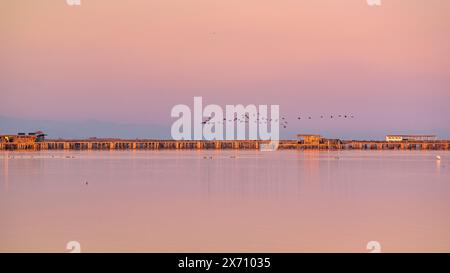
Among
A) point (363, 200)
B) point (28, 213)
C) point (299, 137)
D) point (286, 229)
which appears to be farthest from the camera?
point (299, 137)

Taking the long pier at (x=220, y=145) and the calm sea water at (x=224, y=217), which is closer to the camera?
the calm sea water at (x=224, y=217)

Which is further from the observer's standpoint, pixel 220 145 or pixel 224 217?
pixel 220 145

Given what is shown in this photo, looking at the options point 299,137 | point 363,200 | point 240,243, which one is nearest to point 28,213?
point 240,243

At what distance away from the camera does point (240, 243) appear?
11.7 m

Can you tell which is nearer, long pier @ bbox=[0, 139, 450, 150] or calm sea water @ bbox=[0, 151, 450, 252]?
calm sea water @ bbox=[0, 151, 450, 252]

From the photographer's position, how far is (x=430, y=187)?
23500 mm
